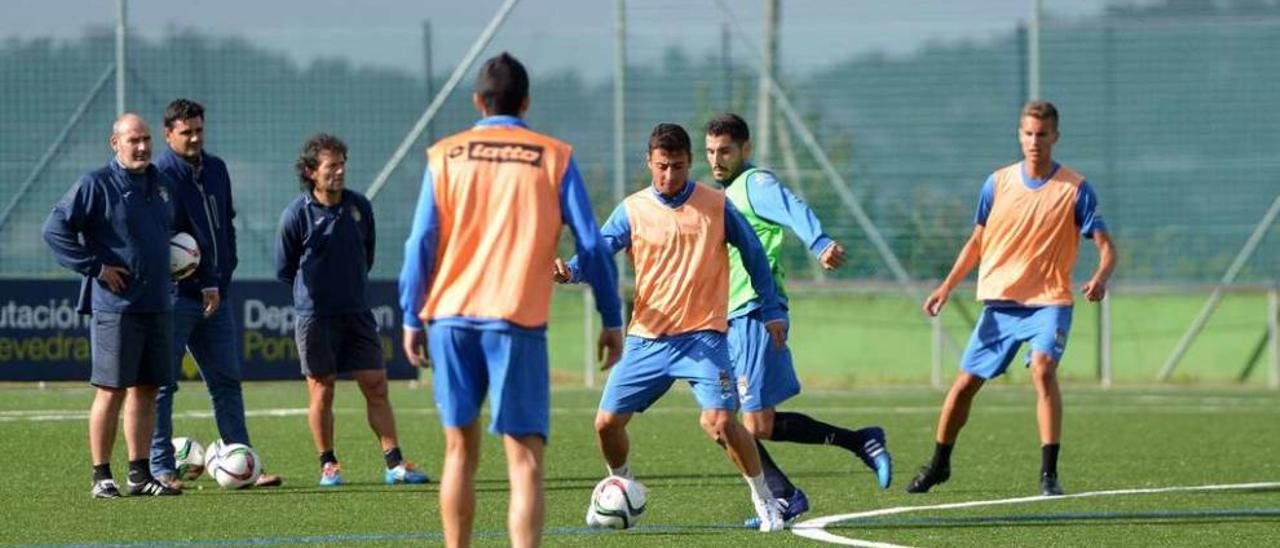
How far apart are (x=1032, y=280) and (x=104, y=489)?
494 cm

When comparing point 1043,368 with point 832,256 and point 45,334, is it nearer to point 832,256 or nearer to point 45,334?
point 832,256

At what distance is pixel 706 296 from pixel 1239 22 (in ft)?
57.4

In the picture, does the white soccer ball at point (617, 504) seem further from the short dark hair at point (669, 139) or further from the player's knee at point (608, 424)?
the short dark hair at point (669, 139)

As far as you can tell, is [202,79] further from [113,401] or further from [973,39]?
[113,401]

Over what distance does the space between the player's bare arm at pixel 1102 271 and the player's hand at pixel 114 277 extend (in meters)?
4.91

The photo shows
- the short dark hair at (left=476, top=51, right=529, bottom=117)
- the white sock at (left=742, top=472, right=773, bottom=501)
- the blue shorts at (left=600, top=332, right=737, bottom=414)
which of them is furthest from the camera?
the white sock at (left=742, top=472, right=773, bottom=501)

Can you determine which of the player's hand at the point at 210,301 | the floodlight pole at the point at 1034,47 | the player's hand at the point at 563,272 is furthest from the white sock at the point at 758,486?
the floodlight pole at the point at 1034,47

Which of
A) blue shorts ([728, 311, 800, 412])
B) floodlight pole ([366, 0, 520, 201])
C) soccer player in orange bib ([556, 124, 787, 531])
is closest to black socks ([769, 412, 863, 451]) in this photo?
blue shorts ([728, 311, 800, 412])

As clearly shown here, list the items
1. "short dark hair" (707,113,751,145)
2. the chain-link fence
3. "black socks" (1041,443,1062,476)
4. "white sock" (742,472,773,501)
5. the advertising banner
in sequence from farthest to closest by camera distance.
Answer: the chain-link fence, the advertising banner, "black socks" (1041,443,1062,476), "short dark hair" (707,113,751,145), "white sock" (742,472,773,501)

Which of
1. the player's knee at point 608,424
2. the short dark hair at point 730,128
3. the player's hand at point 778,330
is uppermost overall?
the short dark hair at point 730,128

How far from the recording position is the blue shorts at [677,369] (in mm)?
9953

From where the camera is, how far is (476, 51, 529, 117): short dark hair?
25.7 feet

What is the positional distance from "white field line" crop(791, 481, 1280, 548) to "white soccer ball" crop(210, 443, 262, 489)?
128 inches

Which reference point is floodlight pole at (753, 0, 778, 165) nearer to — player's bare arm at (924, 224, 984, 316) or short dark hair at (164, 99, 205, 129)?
player's bare arm at (924, 224, 984, 316)
